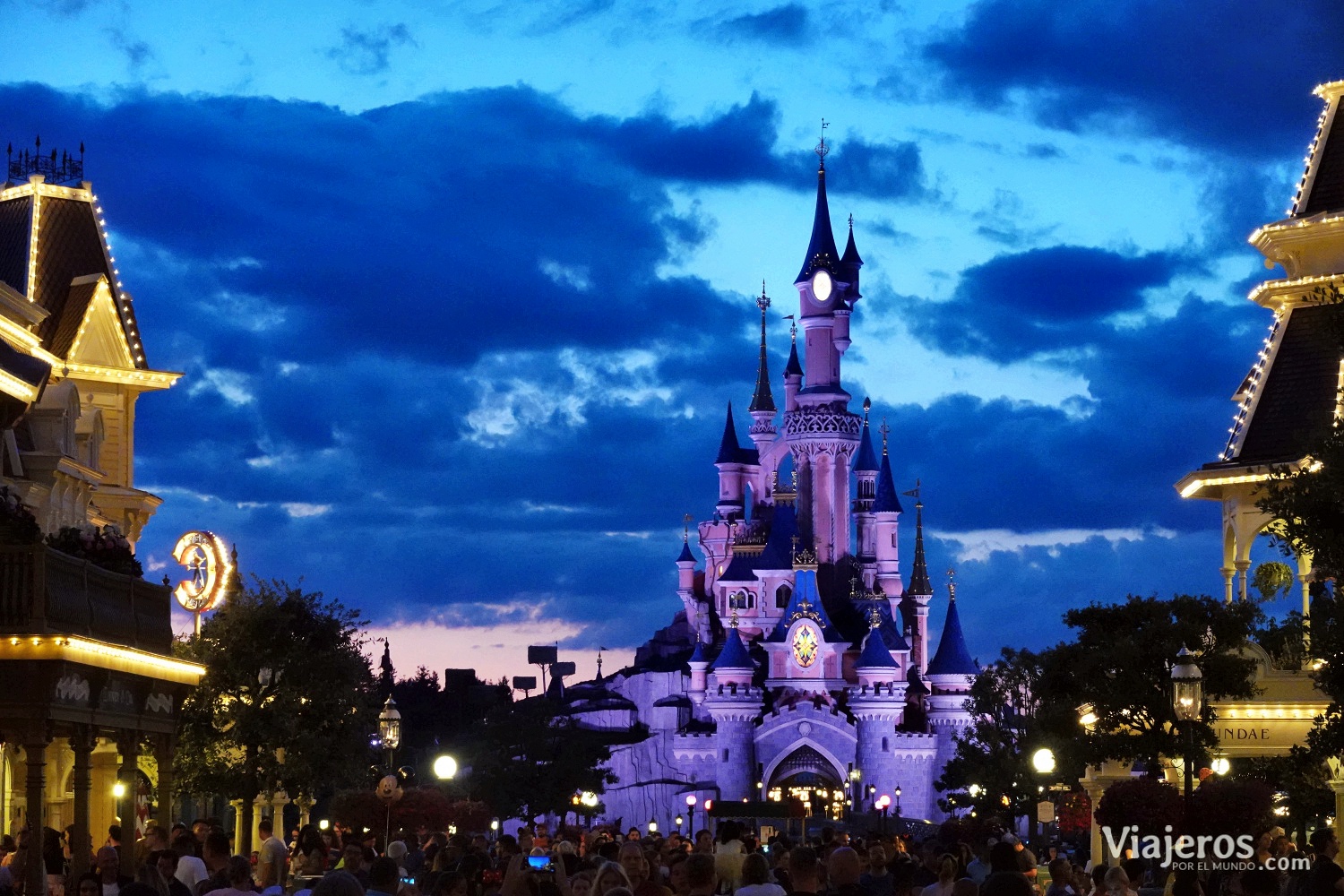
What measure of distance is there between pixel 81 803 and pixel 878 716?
101628mm

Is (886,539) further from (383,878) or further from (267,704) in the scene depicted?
(383,878)

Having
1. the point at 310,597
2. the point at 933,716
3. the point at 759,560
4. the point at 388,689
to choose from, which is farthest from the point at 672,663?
the point at 310,597

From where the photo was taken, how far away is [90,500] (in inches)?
1454

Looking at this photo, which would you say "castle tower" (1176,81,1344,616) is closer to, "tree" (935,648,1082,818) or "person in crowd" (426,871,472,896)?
"person in crowd" (426,871,472,896)

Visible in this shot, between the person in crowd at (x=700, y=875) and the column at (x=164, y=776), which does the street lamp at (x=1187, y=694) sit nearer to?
the person in crowd at (x=700, y=875)

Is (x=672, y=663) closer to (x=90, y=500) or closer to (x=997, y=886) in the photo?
(x=90, y=500)

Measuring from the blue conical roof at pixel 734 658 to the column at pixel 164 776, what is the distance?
96.9m

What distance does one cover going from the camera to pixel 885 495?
142875 millimetres

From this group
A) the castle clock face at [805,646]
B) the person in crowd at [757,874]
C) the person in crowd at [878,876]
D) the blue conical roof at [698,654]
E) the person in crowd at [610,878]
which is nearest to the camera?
the person in crowd at [610,878]

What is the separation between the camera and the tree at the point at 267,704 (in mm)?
39812

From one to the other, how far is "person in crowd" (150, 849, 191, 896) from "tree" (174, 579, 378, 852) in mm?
21900

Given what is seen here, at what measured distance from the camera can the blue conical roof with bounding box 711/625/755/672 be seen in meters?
123

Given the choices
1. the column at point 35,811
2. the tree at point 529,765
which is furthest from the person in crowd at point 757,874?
the tree at point 529,765

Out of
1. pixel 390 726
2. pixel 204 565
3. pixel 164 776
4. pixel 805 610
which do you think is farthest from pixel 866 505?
pixel 164 776
